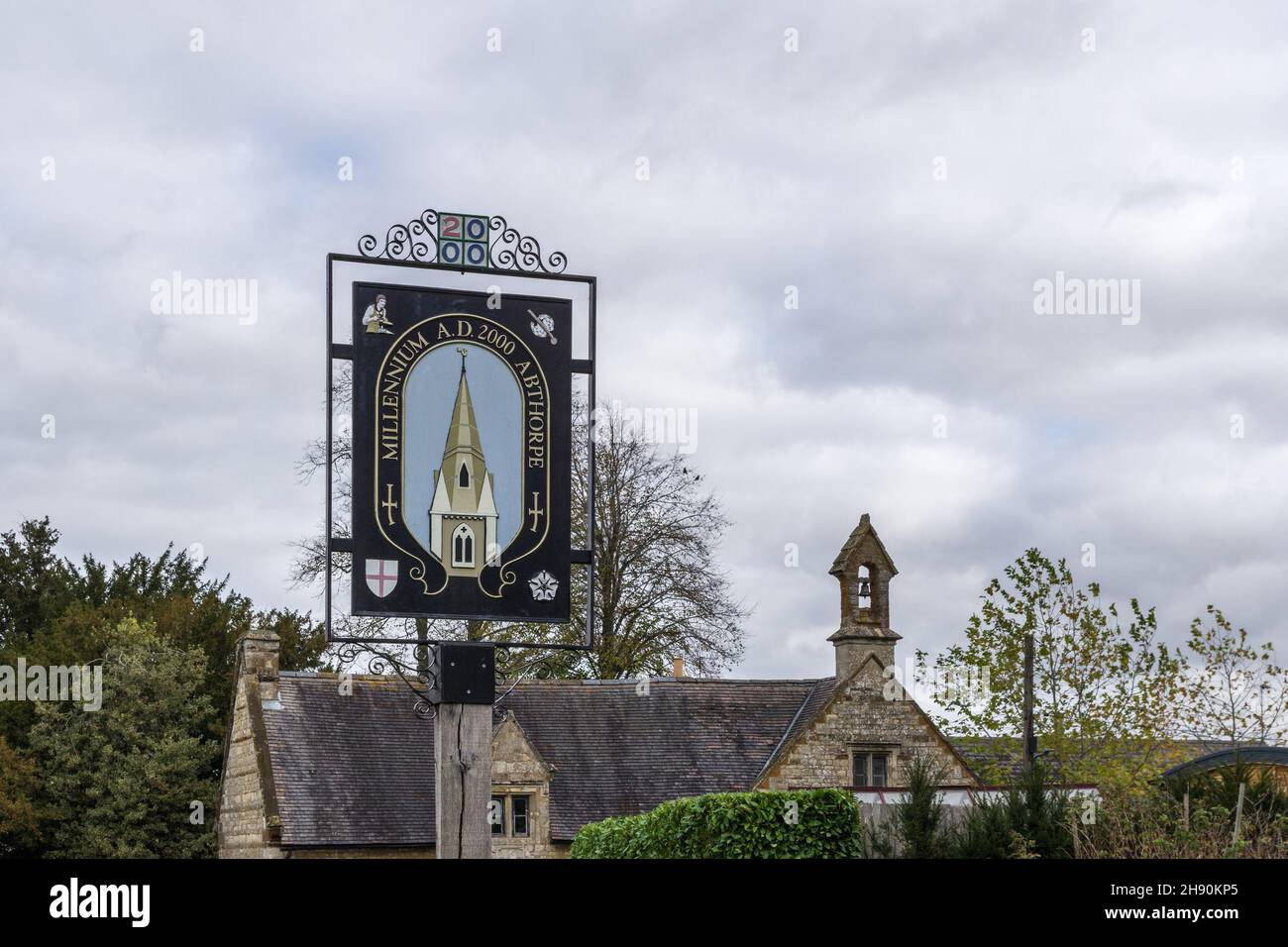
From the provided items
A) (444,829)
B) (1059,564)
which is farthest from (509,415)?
(1059,564)

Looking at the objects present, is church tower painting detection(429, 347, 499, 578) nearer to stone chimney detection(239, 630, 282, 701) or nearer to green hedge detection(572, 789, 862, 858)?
green hedge detection(572, 789, 862, 858)

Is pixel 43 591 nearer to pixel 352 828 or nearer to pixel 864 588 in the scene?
pixel 352 828

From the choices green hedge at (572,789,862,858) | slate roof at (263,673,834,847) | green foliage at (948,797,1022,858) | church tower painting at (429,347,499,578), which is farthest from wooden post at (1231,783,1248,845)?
slate roof at (263,673,834,847)

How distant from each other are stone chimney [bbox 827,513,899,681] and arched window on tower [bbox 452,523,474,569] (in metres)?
20.8

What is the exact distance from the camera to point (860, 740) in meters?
34.1

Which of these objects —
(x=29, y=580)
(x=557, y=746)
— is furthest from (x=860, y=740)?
(x=29, y=580)

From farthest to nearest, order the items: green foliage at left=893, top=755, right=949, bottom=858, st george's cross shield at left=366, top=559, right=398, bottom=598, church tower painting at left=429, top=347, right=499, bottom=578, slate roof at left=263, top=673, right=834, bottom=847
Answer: slate roof at left=263, top=673, right=834, bottom=847 → green foliage at left=893, top=755, right=949, bottom=858 → church tower painting at left=429, top=347, right=499, bottom=578 → st george's cross shield at left=366, top=559, right=398, bottom=598

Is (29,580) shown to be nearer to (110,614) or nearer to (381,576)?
(110,614)

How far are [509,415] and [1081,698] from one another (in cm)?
1723

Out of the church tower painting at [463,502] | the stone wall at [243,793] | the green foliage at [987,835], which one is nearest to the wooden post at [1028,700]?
the green foliage at [987,835]

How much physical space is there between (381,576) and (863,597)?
72.7 feet

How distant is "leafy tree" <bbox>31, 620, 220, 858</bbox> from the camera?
38938mm

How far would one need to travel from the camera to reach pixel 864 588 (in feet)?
116

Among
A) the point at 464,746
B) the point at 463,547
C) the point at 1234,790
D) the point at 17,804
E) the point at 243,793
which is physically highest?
the point at 463,547
